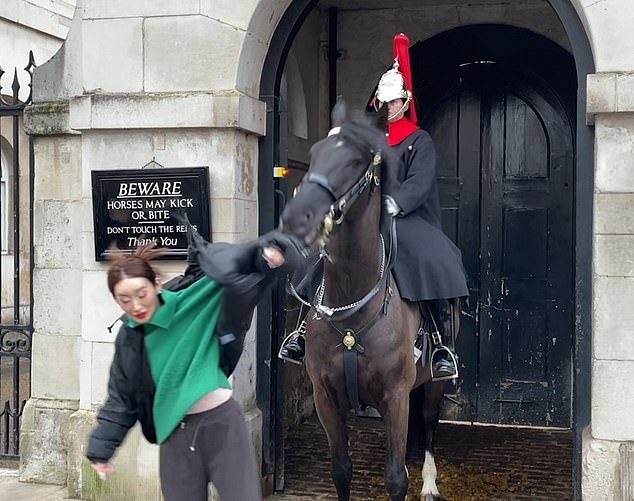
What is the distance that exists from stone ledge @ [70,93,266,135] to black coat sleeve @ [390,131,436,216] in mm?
1102

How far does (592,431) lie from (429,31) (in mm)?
4701

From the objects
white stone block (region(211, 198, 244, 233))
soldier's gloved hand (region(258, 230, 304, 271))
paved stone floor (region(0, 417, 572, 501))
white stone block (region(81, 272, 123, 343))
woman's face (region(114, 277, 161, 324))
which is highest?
white stone block (region(211, 198, 244, 233))

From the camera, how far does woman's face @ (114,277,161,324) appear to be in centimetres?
350

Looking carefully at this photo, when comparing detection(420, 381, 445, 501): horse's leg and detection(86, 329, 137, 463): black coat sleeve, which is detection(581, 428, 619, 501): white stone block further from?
detection(86, 329, 137, 463): black coat sleeve

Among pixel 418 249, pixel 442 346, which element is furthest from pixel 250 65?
pixel 442 346

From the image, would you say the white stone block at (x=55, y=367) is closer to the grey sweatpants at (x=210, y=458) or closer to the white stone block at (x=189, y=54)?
the white stone block at (x=189, y=54)

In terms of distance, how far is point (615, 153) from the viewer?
5.51 meters

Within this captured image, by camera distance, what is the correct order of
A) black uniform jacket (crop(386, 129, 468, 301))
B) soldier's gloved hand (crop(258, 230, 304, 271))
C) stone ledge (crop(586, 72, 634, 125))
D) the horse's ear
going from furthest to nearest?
black uniform jacket (crop(386, 129, 468, 301)), stone ledge (crop(586, 72, 634, 125)), the horse's ear, soldier's gloved hand (crop(258, 230, 304, 271))

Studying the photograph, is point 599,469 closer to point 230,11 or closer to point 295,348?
point 295,348

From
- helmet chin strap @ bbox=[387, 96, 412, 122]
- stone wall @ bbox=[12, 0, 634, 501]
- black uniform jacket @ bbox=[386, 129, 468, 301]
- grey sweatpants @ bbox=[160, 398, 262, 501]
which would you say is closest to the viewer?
grey sweatpants @ bbox=[160, 398, 262, 501]

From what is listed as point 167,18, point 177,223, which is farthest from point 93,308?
point 167,18

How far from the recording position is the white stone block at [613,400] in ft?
18.1

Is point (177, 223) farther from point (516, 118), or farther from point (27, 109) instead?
point (516, 118)

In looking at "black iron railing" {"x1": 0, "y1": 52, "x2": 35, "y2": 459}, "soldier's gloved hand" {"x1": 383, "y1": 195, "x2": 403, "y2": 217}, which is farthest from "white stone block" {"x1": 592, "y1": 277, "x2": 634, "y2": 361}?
A: "black iron railing" {"x1": 0, "y1": 52, "x2": 35, "y2": 459}
